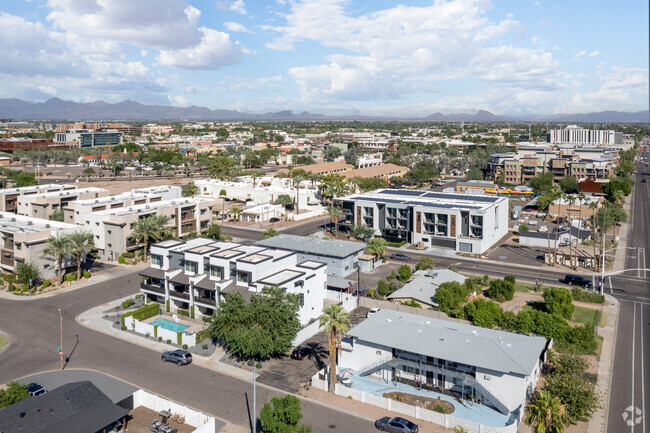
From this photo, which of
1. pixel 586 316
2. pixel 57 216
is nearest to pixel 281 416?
pixel 586 316

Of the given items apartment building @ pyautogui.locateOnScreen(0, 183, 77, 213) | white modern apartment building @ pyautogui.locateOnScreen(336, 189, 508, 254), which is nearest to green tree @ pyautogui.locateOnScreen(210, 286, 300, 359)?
white modern apartment building @ pyautogui.locateOnScreen(336, 189, 508, 254)

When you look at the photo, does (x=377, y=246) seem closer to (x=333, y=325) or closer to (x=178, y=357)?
(x=333, y=325)

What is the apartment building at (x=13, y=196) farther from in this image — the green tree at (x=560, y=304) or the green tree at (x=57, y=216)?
the green tree at (x=560, y=304)

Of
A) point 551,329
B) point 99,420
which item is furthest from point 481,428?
point 99,420

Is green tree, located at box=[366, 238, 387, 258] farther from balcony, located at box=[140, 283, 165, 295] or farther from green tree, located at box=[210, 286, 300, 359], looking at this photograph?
balcony, located at box=[140, 283, 165, 295]

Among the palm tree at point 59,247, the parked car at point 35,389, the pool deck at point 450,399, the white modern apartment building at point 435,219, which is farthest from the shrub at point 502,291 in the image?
the palm tree at point 59,247

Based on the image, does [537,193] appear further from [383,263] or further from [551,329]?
[551,329]
